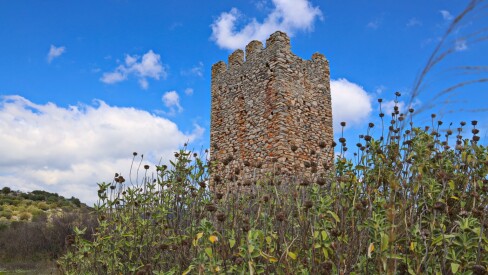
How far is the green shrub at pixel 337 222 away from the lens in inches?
107

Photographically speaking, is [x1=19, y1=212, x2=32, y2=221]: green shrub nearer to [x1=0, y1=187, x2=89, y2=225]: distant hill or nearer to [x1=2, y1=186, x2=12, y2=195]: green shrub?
[x1=0, y1=187, x2=89, y2=225]: distant hill

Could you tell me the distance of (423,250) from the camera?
2.95m

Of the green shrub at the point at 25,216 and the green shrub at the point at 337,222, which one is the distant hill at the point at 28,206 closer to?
the green shrub at the point at 25,216

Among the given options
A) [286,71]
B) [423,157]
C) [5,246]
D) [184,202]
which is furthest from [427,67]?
[5,246]

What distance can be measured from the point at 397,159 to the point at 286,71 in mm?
9455

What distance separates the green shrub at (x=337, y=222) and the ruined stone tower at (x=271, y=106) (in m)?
7.34

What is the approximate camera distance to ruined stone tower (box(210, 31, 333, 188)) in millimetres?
12562

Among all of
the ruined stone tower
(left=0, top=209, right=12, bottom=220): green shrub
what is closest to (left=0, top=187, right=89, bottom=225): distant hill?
(left=0, top=209, right=12, bottom=220): green shrub

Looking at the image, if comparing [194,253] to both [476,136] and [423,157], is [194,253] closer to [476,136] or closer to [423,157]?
[423,157]

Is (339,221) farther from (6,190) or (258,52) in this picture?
(6,190)

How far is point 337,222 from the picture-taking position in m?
3.49

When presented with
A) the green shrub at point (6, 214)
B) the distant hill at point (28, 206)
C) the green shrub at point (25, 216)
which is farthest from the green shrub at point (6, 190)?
the green shrub at point (25, 216)

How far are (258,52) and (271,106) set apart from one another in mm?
2180

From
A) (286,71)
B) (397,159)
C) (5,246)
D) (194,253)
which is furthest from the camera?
(5,246)
